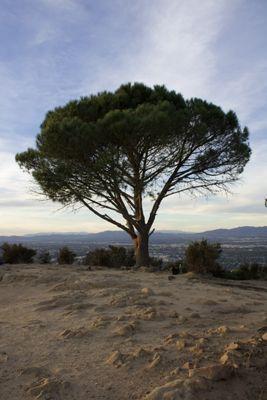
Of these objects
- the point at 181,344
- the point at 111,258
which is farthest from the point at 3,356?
the point at 111,258

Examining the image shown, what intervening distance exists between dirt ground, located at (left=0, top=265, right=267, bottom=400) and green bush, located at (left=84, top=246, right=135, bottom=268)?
784 centimetres

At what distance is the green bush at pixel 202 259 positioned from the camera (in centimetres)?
1393

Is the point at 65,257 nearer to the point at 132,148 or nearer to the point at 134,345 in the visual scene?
the point at 132,148

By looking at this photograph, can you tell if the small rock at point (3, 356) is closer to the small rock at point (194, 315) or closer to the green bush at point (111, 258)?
the small rock at point (194, 315)

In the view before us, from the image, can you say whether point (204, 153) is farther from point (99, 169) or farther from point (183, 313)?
point (183, 313)

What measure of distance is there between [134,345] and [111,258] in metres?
12.0

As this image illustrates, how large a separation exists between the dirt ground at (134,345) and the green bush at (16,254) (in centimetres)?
889

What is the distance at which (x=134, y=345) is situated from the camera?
16.8 ft

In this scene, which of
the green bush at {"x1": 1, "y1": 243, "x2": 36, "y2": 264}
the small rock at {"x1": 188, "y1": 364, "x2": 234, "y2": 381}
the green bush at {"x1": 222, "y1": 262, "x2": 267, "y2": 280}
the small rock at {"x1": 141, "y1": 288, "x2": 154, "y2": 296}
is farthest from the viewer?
the green bush at {"x1": 1, "y1": 243, "x2": 36, "y2": 264}

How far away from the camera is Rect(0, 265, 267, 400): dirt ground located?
3844 mm

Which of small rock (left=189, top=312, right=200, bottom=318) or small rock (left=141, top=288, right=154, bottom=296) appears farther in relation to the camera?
small rock (left=141, top=288, right=154, bottom=296)

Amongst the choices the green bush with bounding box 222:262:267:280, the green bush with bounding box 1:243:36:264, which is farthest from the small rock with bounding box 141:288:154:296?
the green bush with bounding box 1:243:36:264

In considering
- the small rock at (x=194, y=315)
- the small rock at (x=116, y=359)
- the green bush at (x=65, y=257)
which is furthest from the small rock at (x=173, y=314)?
the green bush at (x=65, y=257)

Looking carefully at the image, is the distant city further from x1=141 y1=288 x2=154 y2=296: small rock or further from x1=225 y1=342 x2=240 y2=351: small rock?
x1=225 y1=342 x2=240 y2=351: small rock
